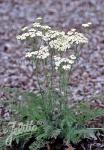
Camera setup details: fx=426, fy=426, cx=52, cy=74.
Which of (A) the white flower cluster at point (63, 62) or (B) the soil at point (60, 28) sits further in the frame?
(B) the soil at point (60, 28)

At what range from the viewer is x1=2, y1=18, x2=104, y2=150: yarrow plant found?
153 inches

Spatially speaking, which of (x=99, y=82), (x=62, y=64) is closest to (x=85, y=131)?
(x=62, y=64)

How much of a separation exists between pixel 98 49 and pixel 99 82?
1.19 m

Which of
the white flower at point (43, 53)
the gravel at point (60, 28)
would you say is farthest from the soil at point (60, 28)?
the white flower at point (43, 53)

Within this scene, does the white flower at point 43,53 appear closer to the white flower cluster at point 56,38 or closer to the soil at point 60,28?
the white flower cluster at point 56,38

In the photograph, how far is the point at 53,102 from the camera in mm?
4293

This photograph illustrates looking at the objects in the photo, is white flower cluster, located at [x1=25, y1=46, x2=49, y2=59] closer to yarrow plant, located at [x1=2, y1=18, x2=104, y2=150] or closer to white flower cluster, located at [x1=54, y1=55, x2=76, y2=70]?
yarrow plant, located at [x1=2, y1=18, x2=104, y2=150]

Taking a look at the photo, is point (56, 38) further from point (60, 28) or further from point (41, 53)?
point (60, 28)

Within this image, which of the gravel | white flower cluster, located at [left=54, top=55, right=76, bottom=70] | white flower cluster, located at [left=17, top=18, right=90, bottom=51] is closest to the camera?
white flower cluster, located at [left=54, top=55, right=76, bottom=70]

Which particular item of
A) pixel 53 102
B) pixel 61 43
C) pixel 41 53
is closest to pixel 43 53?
pixel 41 53

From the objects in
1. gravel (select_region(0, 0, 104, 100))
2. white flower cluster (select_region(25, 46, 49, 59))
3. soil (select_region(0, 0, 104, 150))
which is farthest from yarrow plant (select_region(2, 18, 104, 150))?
gravel (select_region(0, 0, 104, 100))

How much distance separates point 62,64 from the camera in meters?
3.80

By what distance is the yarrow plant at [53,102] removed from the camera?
3.88 meters

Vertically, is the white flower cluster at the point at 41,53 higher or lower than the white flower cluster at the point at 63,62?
higher
